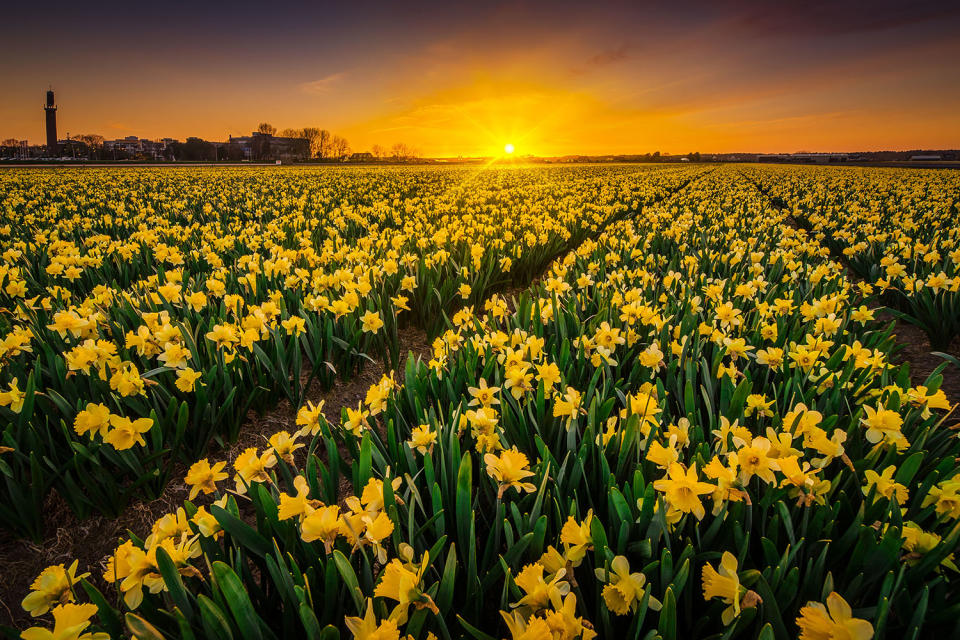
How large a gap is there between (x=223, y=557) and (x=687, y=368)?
6.69 ft

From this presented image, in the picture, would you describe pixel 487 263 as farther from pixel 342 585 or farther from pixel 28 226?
pixel 28 226

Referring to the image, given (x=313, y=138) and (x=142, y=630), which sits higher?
(x=313, y=138)

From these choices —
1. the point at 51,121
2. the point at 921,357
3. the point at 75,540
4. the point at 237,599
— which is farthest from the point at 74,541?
the point at 51,121

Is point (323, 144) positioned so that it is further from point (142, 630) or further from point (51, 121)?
point (142, 630)

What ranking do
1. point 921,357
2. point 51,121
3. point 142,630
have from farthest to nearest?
point 51,121
point 921,357
point 142,630

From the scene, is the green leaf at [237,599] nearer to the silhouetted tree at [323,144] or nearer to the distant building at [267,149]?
the distant building at [267,149]

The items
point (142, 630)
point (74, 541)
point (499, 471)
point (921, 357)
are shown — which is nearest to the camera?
point (142, 630)

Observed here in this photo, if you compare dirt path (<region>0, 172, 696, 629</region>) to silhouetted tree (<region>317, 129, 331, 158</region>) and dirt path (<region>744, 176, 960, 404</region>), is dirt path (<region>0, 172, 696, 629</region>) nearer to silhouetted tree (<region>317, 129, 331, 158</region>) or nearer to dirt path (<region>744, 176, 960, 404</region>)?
dirt path (<region>744, 176, 960, 404</region>)

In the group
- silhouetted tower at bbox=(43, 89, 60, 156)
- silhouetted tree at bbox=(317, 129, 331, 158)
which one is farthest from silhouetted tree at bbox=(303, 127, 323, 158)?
silhouetted tower at bbox=(43, 89, 60, 156)

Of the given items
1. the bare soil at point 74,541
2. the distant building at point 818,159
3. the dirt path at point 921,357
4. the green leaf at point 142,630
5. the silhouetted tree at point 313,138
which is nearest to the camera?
the green leaf at point 142,630

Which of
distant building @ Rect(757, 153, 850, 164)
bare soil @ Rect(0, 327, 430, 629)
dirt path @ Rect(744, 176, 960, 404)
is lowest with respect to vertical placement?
bare soil @ Rect(0, 327, 430, 629)

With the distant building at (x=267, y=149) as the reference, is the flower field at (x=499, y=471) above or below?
below

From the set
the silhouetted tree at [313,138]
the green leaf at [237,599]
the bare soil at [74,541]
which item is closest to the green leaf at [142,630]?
the green leaf at [237,599]

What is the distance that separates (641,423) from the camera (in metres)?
1.76
